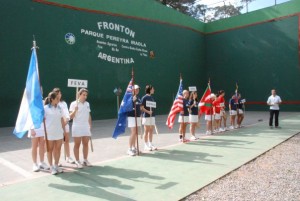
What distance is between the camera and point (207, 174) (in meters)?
6.20

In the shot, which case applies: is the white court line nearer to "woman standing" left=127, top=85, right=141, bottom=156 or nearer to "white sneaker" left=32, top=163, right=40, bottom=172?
"white sneaker" left=32, top=163, right=40, bottom=172

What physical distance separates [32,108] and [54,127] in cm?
55

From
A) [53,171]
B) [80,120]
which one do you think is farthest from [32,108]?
[53,171]

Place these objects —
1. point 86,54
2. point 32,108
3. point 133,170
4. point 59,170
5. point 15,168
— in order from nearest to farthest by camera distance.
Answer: point 32,108 < point 59,170 < point 133,170 < point 15,168 < point 86,54

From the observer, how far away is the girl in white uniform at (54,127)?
6105mm

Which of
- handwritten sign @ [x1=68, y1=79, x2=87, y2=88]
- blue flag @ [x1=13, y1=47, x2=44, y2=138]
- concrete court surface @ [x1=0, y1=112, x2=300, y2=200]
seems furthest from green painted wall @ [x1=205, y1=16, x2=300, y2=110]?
blue flag @ [x1=13, y1=47, x2=44, y2=138]

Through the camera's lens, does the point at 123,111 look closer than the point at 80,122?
No

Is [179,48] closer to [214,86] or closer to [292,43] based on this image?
[214,86]

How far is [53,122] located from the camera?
6125mm

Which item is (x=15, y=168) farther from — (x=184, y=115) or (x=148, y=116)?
(x=184, y=115)

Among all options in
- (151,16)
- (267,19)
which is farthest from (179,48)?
(267,19)

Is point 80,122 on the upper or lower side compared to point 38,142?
upper

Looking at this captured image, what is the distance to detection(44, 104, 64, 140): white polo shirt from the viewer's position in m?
6.09

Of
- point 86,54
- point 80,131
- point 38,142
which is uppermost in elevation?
point 86,54
